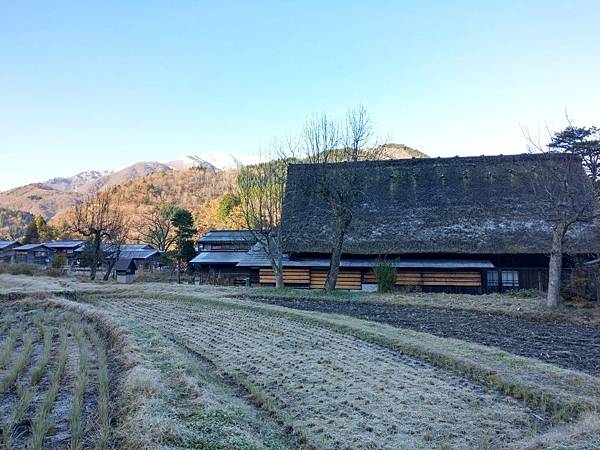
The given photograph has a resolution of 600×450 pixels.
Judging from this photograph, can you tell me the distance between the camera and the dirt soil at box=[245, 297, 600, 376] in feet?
24.6

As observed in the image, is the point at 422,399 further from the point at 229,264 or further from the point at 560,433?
the point at 229,264

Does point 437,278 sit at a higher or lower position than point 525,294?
higher

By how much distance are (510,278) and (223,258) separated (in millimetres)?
18084

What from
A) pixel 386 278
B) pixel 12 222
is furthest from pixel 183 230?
pixel 12 222

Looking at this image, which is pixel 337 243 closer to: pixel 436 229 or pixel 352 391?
pixel 436 229

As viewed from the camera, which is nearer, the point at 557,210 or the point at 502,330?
the point at 502,330

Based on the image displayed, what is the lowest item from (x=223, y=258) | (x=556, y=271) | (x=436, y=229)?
(x=556, y=271)

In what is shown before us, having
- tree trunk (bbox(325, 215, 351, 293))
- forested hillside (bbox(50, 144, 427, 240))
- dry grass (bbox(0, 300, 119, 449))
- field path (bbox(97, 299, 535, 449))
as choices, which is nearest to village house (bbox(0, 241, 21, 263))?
forested hillside (bbox(50, 144, 427, 240))

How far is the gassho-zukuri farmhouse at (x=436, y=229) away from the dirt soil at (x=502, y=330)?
7159 millimetres

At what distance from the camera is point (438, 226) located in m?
21.9

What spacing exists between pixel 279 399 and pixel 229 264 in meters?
24.8

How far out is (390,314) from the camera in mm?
12539

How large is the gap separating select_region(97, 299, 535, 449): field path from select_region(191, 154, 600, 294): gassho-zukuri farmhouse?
1165cm

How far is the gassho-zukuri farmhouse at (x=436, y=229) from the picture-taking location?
→ 20328mm
